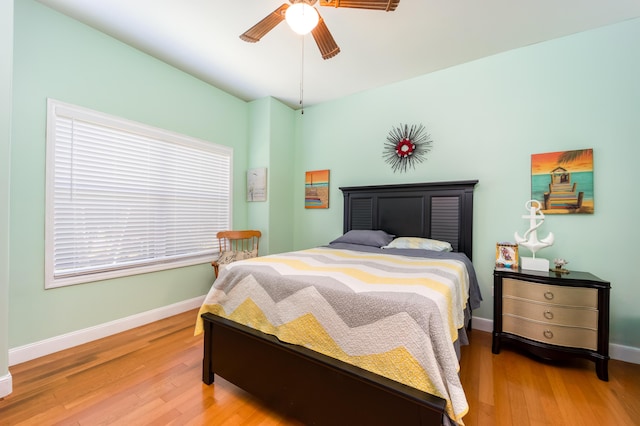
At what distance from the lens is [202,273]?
3268 millimetres

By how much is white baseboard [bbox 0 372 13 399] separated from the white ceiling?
2.72 meters

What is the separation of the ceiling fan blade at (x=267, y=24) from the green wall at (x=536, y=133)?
189cm

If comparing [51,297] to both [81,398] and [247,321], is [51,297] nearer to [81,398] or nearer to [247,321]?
[81,398]

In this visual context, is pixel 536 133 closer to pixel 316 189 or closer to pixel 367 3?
pixel 367 3

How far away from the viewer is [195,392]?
65.1 inches

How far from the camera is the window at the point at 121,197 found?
7.03 feet

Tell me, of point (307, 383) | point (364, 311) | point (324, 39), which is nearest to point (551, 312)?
point (364, 311)

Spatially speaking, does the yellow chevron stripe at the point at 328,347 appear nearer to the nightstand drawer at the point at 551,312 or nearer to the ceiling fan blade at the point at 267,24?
the nightstand drawer at the point at 551,312

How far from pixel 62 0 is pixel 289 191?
2.81m

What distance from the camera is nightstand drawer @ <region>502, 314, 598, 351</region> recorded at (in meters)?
1.88

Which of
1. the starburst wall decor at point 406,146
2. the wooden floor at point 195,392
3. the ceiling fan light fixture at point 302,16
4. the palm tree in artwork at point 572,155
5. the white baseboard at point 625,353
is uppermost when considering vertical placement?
the ceiling fan light fixture at point 302,16

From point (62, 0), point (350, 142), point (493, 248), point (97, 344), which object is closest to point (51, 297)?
point (97, 344)

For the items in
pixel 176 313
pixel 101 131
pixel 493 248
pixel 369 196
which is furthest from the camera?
pixel 369 196

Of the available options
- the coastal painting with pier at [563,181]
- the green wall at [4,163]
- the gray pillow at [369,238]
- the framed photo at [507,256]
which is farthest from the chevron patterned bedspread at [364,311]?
the coastal painting with pier at [563,181]
